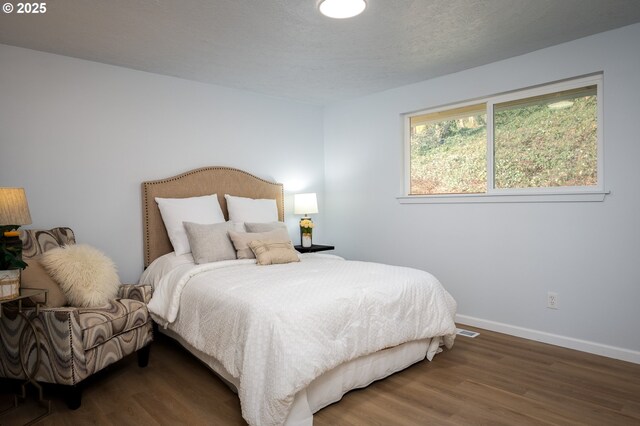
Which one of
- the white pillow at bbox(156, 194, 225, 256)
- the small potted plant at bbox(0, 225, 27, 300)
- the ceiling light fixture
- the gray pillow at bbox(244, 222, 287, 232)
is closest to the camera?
the small potted plant at bbox(0, 225, 27, 300)

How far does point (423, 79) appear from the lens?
3945mm

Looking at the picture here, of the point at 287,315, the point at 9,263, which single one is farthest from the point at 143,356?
the point at 287,315

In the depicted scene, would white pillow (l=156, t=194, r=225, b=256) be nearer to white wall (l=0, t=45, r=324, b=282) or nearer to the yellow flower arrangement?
white wall (l=0, t=45, r=324, b=282)

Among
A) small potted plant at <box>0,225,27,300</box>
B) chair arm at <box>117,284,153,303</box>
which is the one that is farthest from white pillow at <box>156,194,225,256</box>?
small potted plant at <box>0,225,27,300</box>

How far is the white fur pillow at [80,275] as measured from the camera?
2520 millimetres

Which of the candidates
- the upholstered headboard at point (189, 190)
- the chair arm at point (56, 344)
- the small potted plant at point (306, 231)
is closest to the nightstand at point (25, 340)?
the chair arm at point (56, 344)

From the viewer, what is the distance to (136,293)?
2.88 m

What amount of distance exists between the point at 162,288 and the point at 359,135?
2744 mm

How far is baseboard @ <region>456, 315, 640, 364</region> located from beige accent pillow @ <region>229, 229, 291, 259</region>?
74.4 inches

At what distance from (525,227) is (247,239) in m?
2.34

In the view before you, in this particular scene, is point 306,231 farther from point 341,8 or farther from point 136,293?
point 341,8

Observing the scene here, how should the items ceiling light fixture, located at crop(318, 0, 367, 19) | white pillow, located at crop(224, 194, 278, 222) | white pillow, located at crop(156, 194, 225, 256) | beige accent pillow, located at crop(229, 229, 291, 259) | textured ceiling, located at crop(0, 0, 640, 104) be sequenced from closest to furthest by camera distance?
ceiling light fixture, located at crop(318, 0, 367, 19)
textured ceiling, located at crop(0, 0, 640, 104)
beige accent pillow, located at crop(229, 229, 291, 259)
white pillow, located at crop(156, 194, 225, 256)
white pillow, located at crop(224, 194, 278, 222)

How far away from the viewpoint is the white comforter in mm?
1966

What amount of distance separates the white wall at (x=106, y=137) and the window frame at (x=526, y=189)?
6.48 feet
